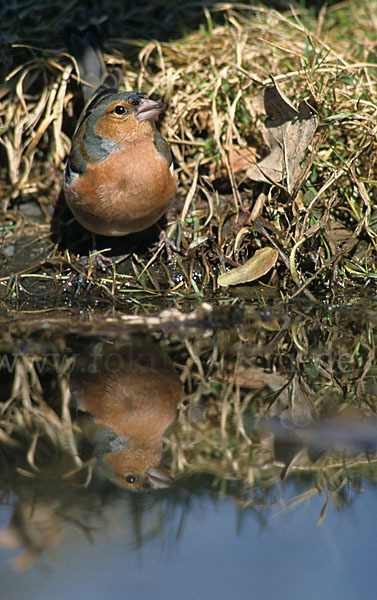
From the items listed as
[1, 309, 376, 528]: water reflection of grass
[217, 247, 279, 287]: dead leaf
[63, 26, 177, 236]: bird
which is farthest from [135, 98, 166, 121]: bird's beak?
[1, 309, 376, 528]: water reflection of grass

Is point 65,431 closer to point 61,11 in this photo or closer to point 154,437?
point 154,437

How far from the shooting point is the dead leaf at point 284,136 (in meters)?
3.86

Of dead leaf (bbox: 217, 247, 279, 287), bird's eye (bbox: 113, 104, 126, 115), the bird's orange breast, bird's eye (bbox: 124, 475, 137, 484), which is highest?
bird's eye (bbox: 113, 104, 126, 115)

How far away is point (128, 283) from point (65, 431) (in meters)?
1.94

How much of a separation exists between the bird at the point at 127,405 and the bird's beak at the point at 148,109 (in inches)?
58.8

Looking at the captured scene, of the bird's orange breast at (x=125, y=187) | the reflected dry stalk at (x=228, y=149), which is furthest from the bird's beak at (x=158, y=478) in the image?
the bird's orange breast at (x=125, y=187)

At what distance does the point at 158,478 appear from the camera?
189 cm

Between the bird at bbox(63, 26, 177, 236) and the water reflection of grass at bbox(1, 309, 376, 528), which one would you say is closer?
the water reflection of grass at bbox(1, 309, 376, 528)

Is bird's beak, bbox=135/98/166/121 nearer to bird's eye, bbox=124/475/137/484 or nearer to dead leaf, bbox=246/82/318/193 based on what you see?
dead leaf, bbox=246/82/318/193

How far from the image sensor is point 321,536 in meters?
1.64

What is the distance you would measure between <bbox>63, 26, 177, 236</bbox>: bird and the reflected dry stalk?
1.19 feet

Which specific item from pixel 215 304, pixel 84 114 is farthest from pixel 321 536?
pixel 84 114

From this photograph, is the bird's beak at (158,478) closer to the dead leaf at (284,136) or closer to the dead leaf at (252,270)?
the dead leaf at (252,270)

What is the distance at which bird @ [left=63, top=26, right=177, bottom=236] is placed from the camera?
12.5 ft
